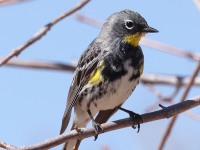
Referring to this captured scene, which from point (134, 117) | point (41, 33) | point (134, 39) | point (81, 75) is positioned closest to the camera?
point (41, 33)

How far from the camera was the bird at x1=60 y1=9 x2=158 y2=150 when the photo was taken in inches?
200

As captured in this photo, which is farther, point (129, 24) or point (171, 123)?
point (129, 24)

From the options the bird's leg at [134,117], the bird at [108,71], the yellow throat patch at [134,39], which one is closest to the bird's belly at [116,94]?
the bird at [108,71]

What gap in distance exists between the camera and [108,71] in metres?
5.08

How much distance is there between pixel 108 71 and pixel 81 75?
23.0 inches

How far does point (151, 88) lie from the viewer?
526 cm

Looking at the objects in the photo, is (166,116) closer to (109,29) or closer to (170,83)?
(170,83)

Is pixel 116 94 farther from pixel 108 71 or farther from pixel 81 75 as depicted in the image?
pixel 81 75

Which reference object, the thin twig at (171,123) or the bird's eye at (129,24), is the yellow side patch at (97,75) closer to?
the bird's eye at (129,24)

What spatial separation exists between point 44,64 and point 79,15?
2.47 feet

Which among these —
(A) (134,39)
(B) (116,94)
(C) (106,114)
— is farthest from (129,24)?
(C) (106,114)

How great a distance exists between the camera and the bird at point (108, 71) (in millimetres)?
5082

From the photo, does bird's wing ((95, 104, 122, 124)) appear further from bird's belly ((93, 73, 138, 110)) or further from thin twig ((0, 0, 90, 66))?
thin twig ((0, 0, 90, 66))

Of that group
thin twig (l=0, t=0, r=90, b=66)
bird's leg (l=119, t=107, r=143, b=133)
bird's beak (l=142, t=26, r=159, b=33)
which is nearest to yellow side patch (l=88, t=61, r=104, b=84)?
bird's leg (l=119, t=107, r=143, b=133)
